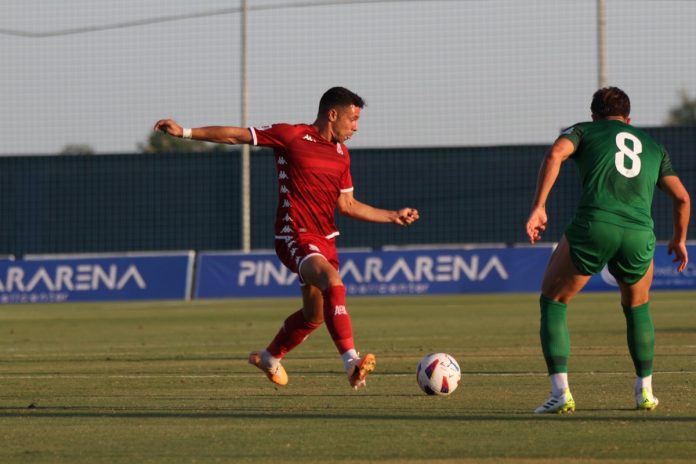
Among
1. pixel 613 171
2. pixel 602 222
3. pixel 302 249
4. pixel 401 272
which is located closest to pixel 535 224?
pixel 602 222

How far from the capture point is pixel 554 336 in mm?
8906

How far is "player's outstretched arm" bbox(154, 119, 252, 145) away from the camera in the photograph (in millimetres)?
9742

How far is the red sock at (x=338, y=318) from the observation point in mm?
10000

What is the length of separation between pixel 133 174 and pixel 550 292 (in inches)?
1286

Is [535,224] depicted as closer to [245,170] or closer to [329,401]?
[329,401]

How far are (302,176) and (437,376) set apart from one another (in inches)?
70.5

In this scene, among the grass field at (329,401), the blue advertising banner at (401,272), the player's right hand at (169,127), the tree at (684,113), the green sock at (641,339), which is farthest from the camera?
the tree at (684,113)

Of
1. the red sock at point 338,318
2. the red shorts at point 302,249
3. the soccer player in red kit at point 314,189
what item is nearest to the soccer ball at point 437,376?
the red sock at point 338,318

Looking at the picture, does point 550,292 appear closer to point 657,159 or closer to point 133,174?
point 657,159

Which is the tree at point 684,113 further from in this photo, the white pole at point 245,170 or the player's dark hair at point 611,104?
the player's dark hair at point 611,104

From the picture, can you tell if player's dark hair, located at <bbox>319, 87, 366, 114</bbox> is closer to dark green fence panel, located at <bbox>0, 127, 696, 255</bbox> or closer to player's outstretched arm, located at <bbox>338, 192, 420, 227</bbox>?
player's outstretched arm, located at <bbox>338, 192, 420, 227</bbox>

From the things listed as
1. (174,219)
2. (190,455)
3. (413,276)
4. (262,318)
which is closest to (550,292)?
(190,455)

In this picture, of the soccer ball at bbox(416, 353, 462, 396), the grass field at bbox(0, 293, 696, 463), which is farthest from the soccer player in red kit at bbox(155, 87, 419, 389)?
the grass field at bbox(0, 293, 696, 463)

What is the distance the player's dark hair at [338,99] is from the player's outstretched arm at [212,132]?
2.40ft
